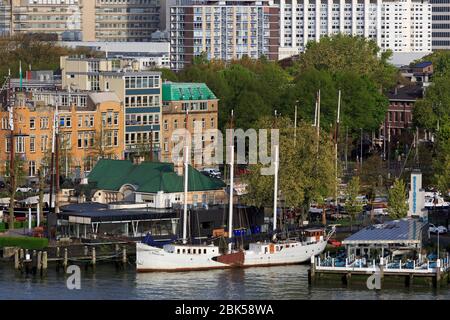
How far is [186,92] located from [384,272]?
1677 inches

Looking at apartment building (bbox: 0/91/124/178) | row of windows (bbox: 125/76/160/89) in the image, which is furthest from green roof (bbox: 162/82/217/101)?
apartment building (bbox: 0/91/124/178)

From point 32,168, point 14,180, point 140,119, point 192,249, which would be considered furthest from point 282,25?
point 192,249

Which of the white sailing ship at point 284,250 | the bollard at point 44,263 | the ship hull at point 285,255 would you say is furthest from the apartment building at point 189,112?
the bollard at point 44,263

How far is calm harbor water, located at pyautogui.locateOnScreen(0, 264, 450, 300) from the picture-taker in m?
63.1

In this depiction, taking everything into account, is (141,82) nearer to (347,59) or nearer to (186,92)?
(186,92)

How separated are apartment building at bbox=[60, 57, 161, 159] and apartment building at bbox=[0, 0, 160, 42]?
2740 inches

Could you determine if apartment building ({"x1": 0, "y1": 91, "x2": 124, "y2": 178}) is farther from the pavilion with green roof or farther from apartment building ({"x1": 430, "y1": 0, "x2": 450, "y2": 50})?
apartment building ({"x1": 430, "y1": 0, "x2": 450, "y2": 50})

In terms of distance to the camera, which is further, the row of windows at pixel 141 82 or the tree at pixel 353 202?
the row of windows at pixel 141 82

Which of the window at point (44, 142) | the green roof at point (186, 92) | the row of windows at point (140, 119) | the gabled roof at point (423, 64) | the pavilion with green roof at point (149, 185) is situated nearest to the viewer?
the pavilion with green roof at point (149, 185)

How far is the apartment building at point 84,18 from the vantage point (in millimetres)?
185000

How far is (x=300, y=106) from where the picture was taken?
4333 inches

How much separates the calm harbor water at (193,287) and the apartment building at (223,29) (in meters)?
91.4

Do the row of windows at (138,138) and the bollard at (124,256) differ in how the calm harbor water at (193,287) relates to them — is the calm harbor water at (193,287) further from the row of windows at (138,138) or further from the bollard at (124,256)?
the row of windows at (138,138)
